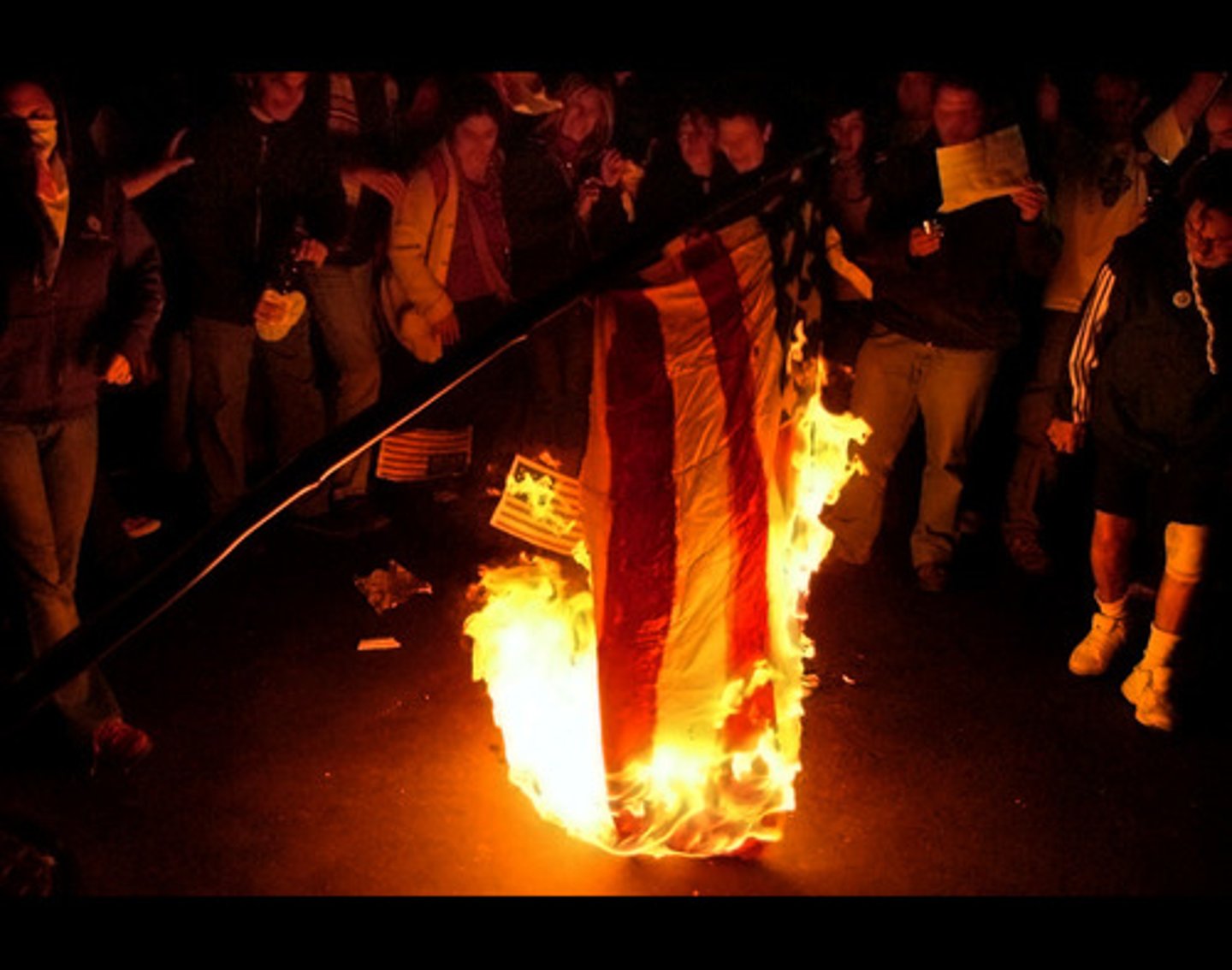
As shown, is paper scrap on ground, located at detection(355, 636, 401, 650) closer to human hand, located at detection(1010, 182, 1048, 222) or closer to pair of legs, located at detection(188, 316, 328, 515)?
pair of legs, located at detection(188, 316, 328, 515)

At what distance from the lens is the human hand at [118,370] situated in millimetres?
5059

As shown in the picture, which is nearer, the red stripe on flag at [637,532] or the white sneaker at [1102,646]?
the red stripe on flag at [637,532]

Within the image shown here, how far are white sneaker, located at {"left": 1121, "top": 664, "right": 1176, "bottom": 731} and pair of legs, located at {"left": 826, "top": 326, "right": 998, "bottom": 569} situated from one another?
154 centimetres

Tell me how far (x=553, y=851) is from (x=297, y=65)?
442 cm

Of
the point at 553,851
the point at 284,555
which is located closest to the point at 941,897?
the point at 553,851

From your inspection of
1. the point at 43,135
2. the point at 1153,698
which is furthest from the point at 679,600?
the point at 43,135

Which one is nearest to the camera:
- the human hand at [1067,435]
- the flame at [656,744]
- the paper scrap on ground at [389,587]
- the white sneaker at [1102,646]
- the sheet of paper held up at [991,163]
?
the flame at [656,744]

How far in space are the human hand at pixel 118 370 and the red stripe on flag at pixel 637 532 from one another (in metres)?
2.57

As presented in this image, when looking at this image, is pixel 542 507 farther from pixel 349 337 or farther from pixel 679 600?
pixel 679 600

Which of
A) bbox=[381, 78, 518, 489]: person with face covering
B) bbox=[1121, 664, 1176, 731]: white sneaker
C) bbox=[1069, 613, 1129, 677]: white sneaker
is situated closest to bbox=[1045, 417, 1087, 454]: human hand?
bbox=[1069, 613, 1129, 677]: white sneaker

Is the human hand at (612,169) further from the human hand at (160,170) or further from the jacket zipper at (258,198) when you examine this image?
the human hand at (160,170)

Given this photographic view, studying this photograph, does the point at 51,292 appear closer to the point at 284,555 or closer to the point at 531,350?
the point at 284,555

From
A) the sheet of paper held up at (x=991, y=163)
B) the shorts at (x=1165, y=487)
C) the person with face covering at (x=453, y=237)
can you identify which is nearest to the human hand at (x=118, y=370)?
the person with face covering at (x=453, y=237)

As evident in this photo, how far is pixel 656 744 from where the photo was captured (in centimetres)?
436
